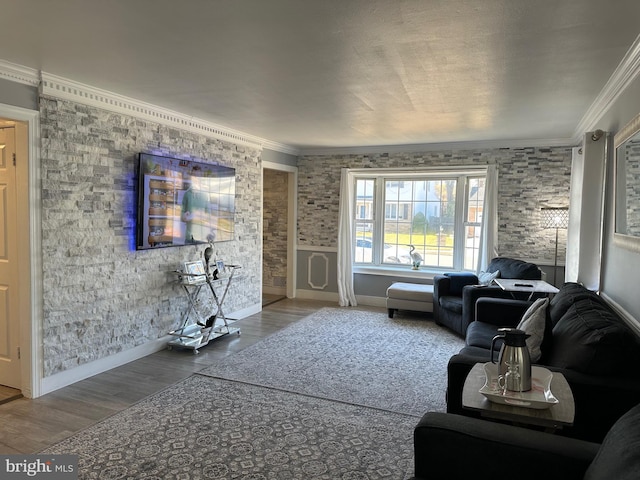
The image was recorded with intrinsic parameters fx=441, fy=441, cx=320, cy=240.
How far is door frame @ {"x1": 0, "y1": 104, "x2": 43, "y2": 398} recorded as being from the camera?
323cm

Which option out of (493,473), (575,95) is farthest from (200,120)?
(493,473)

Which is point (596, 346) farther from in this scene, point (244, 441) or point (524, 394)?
point (244, 441)

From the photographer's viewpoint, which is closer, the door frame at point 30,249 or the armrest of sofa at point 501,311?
the door frame at point 30,249

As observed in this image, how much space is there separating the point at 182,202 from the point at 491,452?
3858 mm

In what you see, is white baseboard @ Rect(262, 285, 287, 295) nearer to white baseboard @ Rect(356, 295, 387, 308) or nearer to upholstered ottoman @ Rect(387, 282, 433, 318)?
white baseboard @ Rect(356, 295, 387, 308)

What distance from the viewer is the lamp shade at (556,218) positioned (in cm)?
536

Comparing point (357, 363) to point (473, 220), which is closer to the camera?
point (357, 363)

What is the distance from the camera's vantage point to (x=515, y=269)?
200 inches

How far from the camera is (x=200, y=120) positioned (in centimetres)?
484

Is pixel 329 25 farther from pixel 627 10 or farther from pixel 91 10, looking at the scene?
pixel 627 10

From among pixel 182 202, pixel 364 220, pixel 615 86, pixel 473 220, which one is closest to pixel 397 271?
pixel 364 220

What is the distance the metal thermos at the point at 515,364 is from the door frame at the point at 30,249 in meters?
3.23

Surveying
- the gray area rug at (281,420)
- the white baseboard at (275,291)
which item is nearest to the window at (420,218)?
the white baseboard at (275,291)

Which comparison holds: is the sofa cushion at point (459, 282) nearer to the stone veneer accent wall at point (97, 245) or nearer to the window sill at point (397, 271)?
the window sill at point (397, 271)
